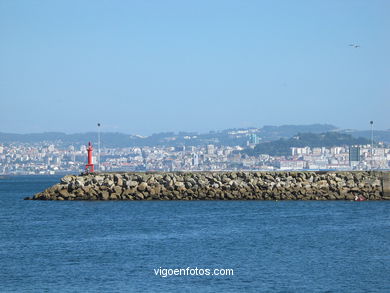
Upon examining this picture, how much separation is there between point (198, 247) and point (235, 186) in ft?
70.9

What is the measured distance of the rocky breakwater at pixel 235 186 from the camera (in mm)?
51844

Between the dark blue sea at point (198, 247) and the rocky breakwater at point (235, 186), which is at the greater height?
the rocky breakwater at point (235, 186)

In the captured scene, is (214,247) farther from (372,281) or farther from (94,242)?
(372,281)

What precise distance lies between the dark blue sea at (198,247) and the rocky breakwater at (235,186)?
2730 mm

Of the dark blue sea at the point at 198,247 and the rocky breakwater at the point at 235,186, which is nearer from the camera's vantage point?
the dark blue sea at the point at 198,247

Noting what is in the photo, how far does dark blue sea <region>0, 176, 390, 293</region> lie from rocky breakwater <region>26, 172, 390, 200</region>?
107 inches

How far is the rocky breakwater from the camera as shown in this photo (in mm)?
51844

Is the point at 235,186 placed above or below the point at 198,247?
above

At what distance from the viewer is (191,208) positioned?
154ft

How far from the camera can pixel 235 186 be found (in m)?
52.3

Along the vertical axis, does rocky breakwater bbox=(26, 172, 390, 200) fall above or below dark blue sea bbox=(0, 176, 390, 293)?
above

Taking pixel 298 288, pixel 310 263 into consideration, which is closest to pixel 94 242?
pixel 310 263

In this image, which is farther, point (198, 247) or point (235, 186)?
point (235, 186)

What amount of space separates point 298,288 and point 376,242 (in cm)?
1041
